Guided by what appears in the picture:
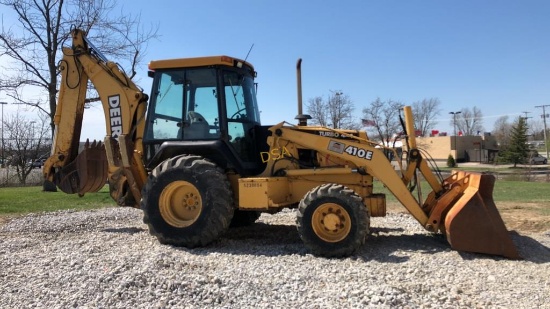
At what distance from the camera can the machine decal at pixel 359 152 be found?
6.76 metres

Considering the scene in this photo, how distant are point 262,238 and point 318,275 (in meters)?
2.67

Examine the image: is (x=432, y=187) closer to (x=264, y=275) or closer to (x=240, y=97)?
(x=264, y=275)

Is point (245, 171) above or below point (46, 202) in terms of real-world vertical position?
above

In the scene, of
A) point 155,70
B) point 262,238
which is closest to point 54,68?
point 155,70

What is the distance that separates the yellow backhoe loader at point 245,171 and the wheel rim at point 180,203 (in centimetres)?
2

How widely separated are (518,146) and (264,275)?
55.0m

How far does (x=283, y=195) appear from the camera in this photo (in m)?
7.09

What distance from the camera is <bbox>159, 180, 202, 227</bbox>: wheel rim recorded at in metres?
7.00

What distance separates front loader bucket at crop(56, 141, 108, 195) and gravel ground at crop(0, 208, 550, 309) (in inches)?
54.2

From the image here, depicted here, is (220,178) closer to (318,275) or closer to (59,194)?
(318,275)

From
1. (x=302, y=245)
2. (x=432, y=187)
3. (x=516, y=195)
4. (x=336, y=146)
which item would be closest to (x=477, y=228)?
(x=432, y=187)

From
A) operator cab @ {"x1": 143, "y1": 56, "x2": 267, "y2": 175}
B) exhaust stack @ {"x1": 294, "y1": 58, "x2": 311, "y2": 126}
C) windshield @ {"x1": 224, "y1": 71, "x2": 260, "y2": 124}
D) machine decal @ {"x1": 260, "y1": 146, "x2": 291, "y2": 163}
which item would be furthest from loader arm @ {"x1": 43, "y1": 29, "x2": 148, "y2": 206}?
exhaust stack @ {"x1": 294, "y1": 58, "x2": 311, "y2": 126}

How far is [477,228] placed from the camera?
233 inches

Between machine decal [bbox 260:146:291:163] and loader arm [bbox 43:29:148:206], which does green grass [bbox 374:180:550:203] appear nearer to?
machine decal [bbox 260:146:291:163]
